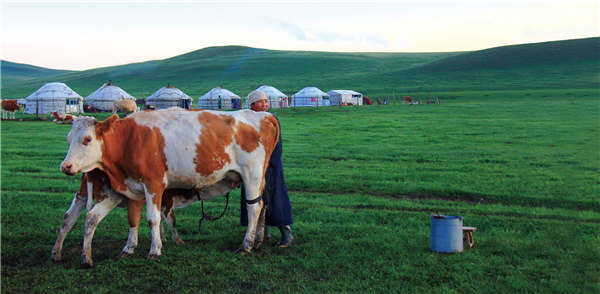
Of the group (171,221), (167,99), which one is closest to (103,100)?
(167,99)

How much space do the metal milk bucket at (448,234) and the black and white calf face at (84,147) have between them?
13.5 feet

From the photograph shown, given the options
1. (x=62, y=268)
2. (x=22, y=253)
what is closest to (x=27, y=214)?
(x=22, y=253)

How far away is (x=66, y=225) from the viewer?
623 centimetres

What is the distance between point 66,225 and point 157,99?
165 feet

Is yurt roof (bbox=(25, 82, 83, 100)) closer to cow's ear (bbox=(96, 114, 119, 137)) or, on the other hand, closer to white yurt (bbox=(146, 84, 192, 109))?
white yurt (bbox=(146, 84, 192, 109))

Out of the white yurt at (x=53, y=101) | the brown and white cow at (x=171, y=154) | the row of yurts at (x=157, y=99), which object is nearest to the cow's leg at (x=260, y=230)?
the brown and white cow at (x=171, y=154)

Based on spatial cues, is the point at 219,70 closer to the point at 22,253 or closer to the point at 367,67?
the point at 367,67

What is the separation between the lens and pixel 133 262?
19.6 feet

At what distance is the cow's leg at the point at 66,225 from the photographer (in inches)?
242

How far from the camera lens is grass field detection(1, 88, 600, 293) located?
213 inches

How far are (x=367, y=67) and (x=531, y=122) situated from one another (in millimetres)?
95086

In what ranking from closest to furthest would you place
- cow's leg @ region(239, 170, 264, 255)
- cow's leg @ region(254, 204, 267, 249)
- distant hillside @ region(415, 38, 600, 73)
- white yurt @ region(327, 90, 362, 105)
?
cow's leg @ region(239, 170, 264, 255), cow's leg @ region(254, 204, 267, 249), white yurt @ region(327, 90, 362, 105), distant hillside @ region(415, 38, 600, 73)

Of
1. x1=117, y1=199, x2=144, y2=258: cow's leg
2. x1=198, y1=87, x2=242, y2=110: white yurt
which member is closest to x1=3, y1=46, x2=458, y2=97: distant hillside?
x1=198, y1=87, x2=242, y2=110: white yurt

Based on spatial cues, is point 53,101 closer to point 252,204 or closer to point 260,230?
point 260,230
